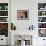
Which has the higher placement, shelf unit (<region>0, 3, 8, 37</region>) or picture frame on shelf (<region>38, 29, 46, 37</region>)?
shelf unit (<region>0, 3, 8, 37</region>)

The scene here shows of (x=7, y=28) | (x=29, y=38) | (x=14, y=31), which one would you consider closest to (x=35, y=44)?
(x=29, y=38)

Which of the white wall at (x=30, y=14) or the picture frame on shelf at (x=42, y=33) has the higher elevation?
the white wall at (x=30, y=14)

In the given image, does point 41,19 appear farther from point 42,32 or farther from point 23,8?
point 23,8

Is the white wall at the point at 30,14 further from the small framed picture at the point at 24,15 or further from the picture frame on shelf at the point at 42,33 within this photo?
the picture frame on shelf at the point at 42,33

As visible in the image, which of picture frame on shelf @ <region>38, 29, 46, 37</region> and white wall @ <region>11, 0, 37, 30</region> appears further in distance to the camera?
picture frame on shelf @ <region>38, 29, 46, 37</region>

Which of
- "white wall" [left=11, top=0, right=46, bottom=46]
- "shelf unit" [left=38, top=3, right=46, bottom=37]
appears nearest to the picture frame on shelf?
"shelf unit" [left=38, top=3, right=46, bottom=37]

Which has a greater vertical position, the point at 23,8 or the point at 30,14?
the point at 23,8

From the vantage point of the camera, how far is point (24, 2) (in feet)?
20.7

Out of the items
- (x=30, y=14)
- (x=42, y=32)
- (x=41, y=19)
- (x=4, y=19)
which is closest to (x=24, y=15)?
(x=30, y=14)

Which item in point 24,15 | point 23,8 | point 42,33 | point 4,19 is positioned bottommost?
point 42,33

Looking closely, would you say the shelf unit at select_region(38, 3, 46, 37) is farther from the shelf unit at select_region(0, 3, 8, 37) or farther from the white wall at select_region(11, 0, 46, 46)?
the shelf unit at select_region(0, 3, 8, 37)

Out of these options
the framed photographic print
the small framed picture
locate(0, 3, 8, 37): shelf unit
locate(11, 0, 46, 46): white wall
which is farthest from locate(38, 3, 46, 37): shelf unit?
locate(0, 3, 8, 37): shelf unit

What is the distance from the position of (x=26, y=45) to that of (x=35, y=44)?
481mm

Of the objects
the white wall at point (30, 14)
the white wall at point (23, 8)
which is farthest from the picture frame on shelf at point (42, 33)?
the white wall at point (23, 8)
